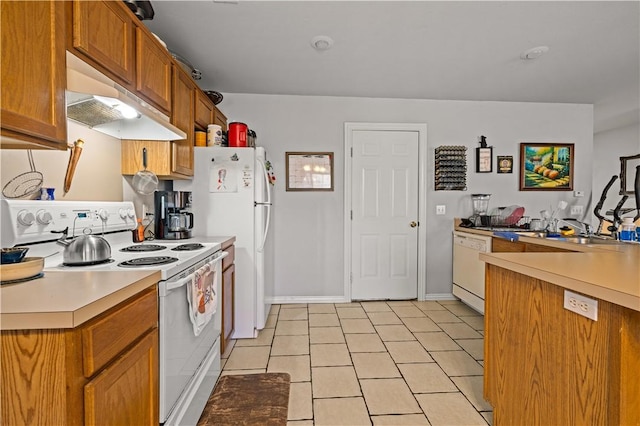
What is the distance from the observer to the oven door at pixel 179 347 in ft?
4.04

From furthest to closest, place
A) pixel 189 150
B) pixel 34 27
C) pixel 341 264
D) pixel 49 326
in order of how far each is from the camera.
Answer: pixel 341 264
pixel 189 150
pixel 34 27
pixel 49 326

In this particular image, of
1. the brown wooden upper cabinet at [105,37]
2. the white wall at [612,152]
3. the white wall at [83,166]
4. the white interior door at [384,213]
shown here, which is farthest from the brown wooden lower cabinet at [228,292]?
the white wall at [612,152]

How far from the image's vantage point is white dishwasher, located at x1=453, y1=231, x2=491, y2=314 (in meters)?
3.01

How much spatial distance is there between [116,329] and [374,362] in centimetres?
180

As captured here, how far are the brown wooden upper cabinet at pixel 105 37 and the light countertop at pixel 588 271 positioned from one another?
2.05m

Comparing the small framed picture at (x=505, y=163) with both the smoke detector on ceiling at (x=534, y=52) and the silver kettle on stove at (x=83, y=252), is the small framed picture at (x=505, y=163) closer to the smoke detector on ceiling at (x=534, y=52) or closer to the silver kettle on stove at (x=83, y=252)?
the smoke detector on ceiling at (x=534, y=52)

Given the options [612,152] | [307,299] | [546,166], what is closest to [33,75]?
[307,299]

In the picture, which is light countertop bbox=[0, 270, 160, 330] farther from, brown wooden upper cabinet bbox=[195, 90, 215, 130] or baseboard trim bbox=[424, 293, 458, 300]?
baseboard trim bbox=[424, 293, 458, 300]

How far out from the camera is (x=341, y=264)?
11.6 ft

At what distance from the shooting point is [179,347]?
1.38 metres

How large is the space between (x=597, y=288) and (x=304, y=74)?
8.76 ft

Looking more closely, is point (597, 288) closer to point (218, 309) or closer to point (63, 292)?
point (63, 292)

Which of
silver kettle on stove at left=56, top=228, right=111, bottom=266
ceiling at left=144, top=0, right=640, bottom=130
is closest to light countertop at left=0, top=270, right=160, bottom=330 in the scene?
silver kettle on stove at left=56, top=228, right=111, bottom=266

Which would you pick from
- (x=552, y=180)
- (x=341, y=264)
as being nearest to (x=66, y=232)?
(x=341, y=264)
